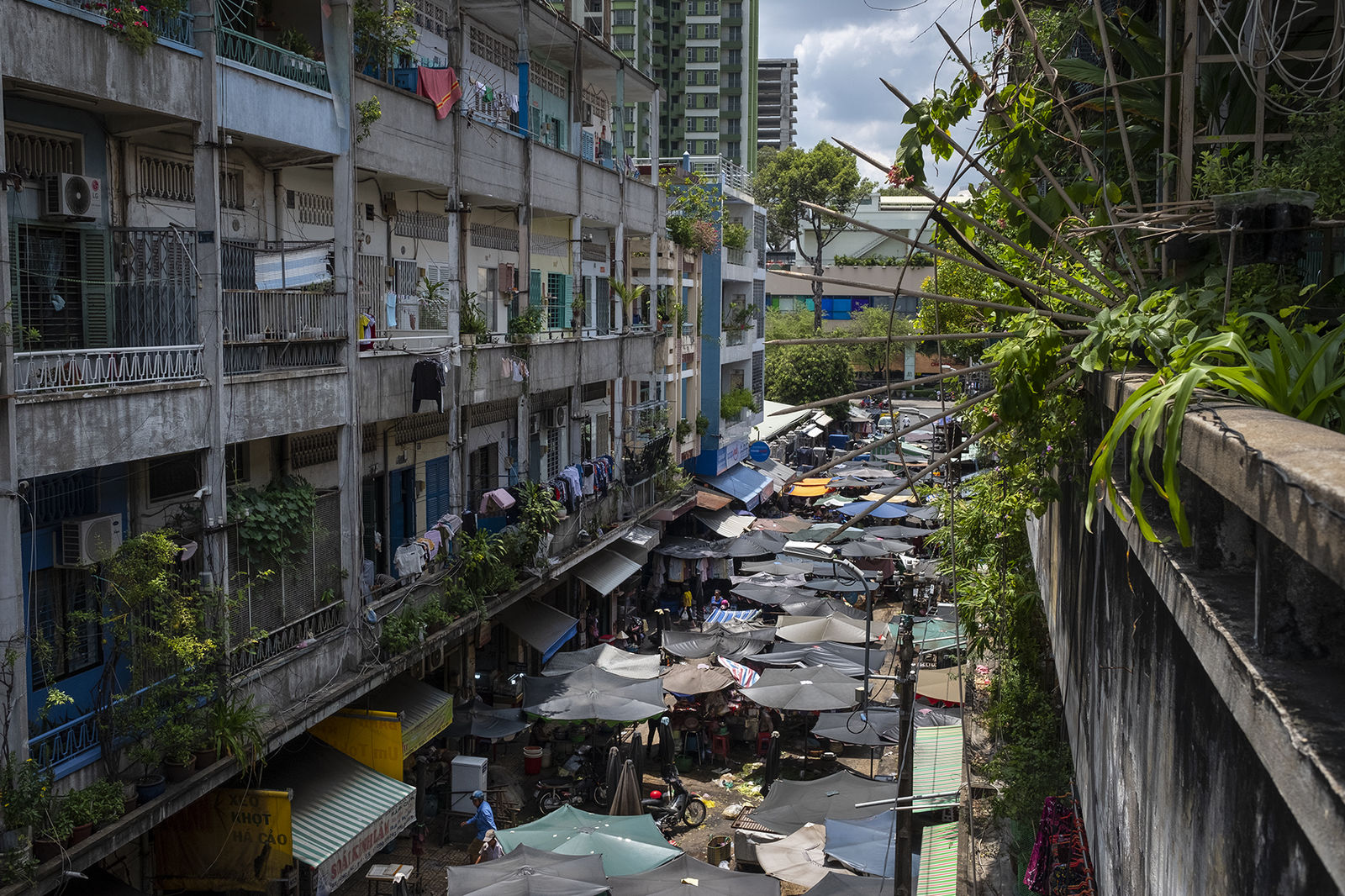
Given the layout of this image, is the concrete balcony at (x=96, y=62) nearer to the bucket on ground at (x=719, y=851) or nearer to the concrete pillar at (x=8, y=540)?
the concrete pillar at (x=8, y=540)

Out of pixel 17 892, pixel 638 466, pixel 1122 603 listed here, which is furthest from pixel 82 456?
pixel 638 466

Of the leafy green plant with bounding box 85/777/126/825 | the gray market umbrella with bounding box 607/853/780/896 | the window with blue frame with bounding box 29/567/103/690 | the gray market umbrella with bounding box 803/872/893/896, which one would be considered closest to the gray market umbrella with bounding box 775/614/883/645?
the gray market umbrella with bounding box 803/872/893/896

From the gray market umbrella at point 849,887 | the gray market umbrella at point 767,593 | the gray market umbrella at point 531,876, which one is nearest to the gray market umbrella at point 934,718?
the gray market umbrella at point 849,887

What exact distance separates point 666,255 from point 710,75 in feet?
201

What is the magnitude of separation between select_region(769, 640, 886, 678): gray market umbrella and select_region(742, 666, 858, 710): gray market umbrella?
1.17 metres

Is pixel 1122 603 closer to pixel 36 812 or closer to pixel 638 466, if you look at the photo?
pixel 36 812

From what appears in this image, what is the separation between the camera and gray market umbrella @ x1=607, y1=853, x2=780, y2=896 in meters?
13.8

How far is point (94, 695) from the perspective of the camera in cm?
1259

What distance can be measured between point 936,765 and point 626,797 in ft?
15.2

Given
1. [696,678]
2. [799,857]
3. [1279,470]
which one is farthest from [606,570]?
[1279,470]

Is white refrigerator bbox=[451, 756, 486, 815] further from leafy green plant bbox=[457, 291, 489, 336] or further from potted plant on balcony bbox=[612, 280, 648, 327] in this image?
potted plant on balcony bbox=[612, 280, 648, 327]

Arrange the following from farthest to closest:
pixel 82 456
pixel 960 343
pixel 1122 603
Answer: pixel 960 343 → pixel 82 456 → pixel 1122 603

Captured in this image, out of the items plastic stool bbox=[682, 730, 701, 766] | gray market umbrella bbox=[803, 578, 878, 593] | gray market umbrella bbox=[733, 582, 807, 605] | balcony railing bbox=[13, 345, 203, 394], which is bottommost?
plastic stool bbox=[682, 730, 701, 766]

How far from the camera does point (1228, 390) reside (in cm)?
455
